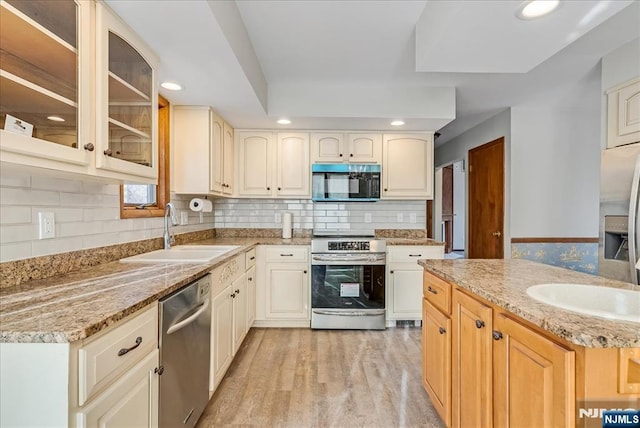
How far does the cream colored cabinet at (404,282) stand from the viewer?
324cm

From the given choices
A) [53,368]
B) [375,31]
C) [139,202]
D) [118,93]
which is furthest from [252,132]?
[53,368]

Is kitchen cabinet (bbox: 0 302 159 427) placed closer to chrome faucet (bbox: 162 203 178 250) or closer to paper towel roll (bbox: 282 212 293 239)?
chrome faucet (bbox: 162 203 178 250)

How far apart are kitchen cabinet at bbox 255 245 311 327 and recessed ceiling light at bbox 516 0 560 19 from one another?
8.06 feet

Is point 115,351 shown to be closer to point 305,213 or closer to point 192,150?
point 192,150

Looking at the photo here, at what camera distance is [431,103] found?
302 cm

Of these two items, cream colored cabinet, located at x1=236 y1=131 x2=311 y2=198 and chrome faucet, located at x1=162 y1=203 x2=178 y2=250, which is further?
cream colored cabinet, located at x1=236 y1=131 x2=311 y2=198

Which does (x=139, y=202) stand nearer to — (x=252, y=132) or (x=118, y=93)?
(x=118, y=93)

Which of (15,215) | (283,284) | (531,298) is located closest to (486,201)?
(283,284)

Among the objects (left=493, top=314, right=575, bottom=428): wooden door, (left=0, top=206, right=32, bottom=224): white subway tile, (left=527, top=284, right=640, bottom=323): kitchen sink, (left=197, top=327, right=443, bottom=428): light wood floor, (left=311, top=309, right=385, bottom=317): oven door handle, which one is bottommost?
(left=197, top=327, right=443, bottom=428): light wood floor

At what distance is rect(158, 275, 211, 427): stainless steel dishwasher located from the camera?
1.31 metres

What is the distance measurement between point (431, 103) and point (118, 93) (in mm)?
2650

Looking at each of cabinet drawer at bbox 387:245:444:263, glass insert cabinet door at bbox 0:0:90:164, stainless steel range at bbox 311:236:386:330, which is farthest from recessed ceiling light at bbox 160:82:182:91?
cabinet drawer at bbox 387:245:444:263

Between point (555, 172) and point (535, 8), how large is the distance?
3032mm

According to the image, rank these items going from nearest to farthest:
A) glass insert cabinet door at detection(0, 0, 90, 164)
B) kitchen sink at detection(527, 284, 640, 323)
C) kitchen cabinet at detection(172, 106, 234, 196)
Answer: glass insert cabinet door at detection(0, 0, 90, 164), kitchen sink at detection(527, 284, 640, 323), kitchen cabinet at detection(172, 106, 234, 196)
